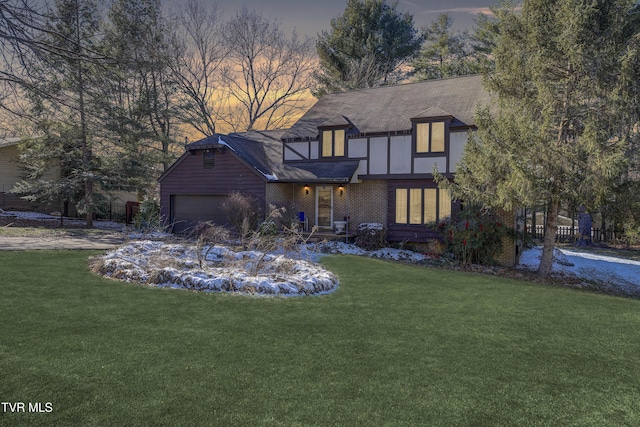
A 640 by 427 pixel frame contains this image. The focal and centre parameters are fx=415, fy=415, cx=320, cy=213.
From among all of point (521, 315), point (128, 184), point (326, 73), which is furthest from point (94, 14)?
point (521, 315)

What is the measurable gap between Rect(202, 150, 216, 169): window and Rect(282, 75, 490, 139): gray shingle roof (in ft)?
10.6

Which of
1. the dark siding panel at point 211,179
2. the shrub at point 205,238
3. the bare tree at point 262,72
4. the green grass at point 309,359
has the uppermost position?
the bare tree at point 262,72

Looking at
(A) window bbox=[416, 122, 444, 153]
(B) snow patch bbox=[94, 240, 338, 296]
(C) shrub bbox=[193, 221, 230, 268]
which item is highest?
(A) window bbox=[416, 122, 444, 153]

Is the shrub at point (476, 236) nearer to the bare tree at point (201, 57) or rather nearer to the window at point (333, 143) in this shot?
the window at point (333, 143)

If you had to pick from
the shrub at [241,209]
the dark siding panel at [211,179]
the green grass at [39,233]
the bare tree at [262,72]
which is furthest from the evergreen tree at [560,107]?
the bare tree at [262,72]

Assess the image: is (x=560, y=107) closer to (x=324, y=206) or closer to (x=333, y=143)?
(x=333, y=143)

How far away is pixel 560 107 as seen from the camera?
10.8 meters

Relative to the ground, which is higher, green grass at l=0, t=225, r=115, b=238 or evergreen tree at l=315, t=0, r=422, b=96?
evergreen tree at l=315, t=0, r=422, b=96

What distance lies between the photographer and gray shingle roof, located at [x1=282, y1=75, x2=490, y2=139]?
1542cm

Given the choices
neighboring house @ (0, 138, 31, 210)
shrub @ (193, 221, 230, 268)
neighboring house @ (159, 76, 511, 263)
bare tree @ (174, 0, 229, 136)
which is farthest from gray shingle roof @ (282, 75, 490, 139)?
neighboring house @ (0, 138, 31, 210)

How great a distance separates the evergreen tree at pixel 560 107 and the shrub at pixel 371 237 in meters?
4.62

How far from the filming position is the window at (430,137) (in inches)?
583

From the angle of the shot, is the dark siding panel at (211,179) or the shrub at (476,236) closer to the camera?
the shrub at (476,236)

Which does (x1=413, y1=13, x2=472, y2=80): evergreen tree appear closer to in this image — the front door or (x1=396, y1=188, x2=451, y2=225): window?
the front door
